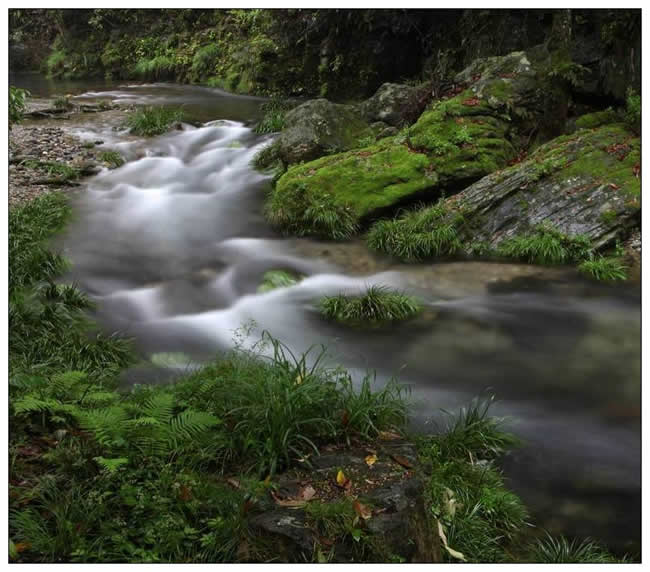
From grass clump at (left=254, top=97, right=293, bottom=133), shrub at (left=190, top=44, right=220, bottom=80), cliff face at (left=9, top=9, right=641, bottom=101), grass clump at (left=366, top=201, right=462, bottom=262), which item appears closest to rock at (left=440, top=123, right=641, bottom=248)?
grass clump at (left=366, top=201, right=462, bottom=262)

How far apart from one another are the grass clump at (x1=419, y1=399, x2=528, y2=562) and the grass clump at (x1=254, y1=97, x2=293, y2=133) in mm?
9465

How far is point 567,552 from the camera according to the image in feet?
11.2

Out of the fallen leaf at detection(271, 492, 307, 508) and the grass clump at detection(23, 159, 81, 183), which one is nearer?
the fallen leaf at detection(271, 492, 307, 508)

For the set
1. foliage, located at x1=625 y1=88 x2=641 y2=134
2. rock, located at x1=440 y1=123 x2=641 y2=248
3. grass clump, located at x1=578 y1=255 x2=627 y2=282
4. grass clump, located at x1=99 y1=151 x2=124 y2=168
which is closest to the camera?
grass clump, located at x1=578 y1=255 x2=627 y2=282

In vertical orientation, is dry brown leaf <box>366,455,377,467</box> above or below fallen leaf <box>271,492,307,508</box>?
below

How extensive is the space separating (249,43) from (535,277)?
48.6ft

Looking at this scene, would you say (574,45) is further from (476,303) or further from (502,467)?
(502,467)

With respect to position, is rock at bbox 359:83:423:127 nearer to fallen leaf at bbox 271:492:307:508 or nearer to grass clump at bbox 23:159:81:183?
grass clump at bbox 23:159:81:183

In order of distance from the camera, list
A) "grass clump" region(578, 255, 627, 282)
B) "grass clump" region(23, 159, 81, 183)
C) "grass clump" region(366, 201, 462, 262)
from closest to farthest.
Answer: "grass clump" region(578, 255, 627, 282), "grass clump" region(366, 201, 462, 262), "grass clump" region(23, 159, 81, 183)

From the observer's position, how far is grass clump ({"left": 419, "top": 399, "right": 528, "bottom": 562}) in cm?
342

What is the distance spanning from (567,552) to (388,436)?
47.9 inches

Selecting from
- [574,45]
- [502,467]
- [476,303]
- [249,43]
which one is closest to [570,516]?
[502,467]

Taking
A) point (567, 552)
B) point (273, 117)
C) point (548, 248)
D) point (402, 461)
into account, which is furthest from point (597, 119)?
point (402, 461)

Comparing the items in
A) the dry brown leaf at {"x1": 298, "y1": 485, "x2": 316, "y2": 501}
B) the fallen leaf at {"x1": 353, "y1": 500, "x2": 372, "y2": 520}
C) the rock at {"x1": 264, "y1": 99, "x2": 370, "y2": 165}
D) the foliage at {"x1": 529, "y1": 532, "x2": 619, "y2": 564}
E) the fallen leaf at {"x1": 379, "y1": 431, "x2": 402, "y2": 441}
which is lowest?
the foliage at {"x1": 529, "y1": 532, "x2": 619, "y2": 564}
